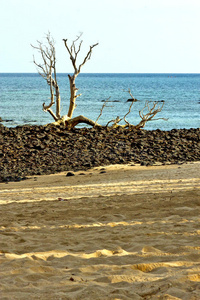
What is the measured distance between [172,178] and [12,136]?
821 cm

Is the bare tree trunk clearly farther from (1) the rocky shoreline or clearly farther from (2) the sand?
(2) the sand

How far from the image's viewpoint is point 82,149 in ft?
54.7

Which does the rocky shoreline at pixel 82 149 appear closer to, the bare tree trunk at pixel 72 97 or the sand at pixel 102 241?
the sand at pixel 102 241

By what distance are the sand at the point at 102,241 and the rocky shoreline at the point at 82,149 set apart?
129 inches

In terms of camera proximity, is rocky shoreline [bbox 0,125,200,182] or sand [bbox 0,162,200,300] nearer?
sand [bbox 0,162,200,300]

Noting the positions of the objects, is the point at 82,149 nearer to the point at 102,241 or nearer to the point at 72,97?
the point at 72,97

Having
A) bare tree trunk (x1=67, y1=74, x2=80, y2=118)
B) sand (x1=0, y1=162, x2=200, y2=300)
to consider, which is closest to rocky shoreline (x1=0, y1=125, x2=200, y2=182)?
sand (x1=0, y1=162, x2=200, y2=300)

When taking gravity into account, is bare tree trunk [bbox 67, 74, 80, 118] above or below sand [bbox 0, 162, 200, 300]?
above

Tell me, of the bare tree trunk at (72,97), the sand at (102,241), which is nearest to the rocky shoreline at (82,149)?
the sand at (102,241)

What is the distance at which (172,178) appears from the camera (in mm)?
11977

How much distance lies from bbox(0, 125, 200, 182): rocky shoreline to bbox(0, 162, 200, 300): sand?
10.7ft

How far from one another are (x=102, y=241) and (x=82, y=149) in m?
10.9

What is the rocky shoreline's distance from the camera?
14852 millimetres

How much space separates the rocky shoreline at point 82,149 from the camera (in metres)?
14.9
